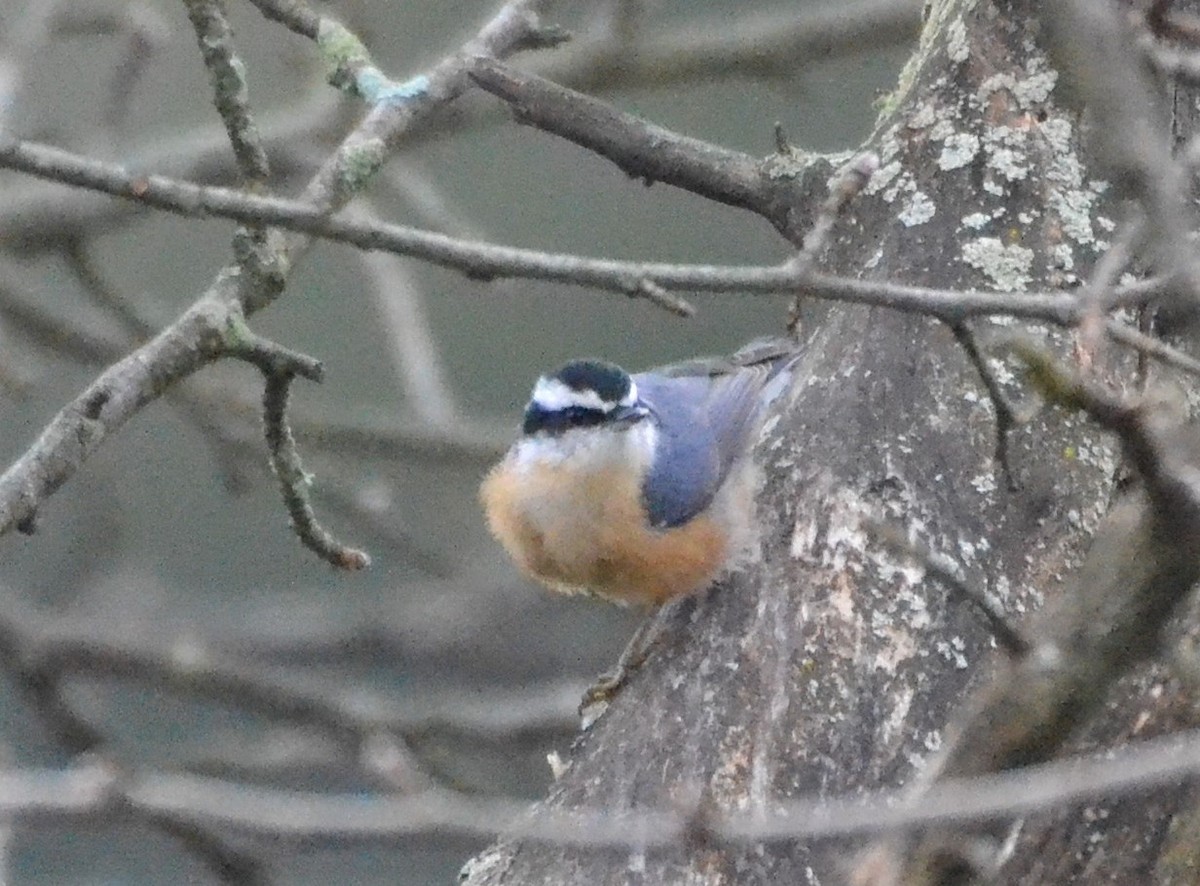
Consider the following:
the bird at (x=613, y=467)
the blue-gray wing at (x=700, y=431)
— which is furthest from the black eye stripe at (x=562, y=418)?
the blue-gray wing at (x=700, y=431)

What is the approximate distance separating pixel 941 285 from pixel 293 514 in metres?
1.06

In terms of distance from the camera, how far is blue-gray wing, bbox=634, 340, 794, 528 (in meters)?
3.16

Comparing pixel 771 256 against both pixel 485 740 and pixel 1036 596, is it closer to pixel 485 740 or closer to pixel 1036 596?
pixel 485 740

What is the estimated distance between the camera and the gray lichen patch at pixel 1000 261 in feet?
8.87

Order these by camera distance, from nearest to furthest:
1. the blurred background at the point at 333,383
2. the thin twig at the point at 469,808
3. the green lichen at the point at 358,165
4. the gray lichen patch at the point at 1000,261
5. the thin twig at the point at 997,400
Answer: the thin twig at the point at 469,808, the thin twig at the point at 997,400, the green lichen at the point at 358,165, the gray lichen patch at the point at 1000,261, the blurred background at the point at 333,383

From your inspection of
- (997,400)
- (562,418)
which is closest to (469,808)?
(997,400)

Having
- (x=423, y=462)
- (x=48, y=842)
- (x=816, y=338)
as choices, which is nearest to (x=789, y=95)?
(x=423, y=462)

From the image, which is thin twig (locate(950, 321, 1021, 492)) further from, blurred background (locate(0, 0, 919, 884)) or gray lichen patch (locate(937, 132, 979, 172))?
blurred background (locate(0, 0, 919, 884))

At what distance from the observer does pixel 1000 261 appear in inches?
107

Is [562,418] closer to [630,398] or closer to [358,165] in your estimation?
[630,398]

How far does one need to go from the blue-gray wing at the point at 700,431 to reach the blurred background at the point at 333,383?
2.47 feet

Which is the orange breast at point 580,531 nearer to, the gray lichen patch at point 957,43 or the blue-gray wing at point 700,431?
the blue-gray wing at point 700,431

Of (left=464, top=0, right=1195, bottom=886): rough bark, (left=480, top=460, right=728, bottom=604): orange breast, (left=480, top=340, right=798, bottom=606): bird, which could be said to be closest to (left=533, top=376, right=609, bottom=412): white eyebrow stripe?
(left=480, top=340, right=798, bottom=606): bird

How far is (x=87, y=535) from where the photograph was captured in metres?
5.15
